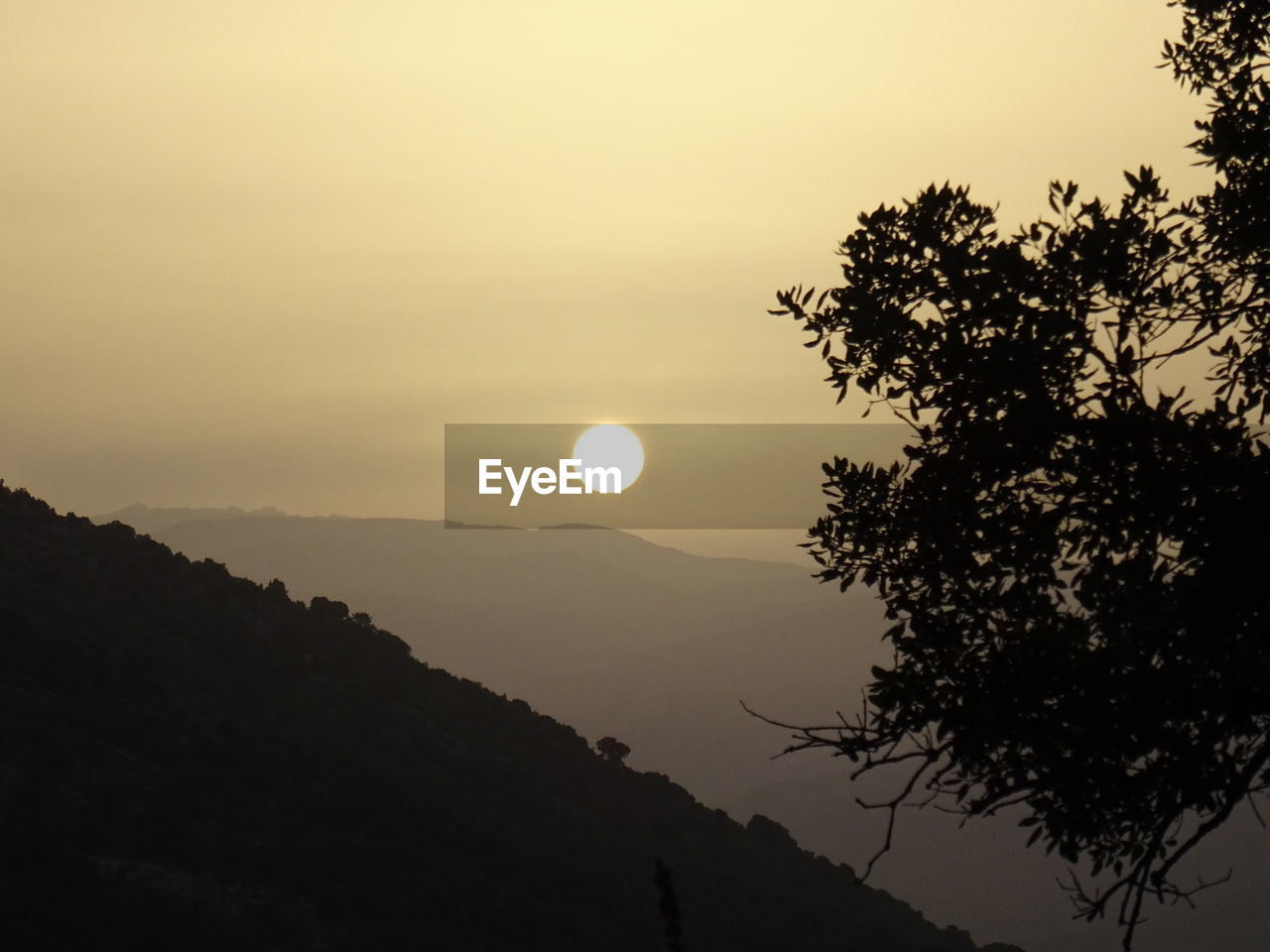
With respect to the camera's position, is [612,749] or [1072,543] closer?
[1072,543]

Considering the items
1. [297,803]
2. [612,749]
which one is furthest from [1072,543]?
[612,749]

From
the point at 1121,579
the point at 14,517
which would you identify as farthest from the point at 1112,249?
the point at 14,517

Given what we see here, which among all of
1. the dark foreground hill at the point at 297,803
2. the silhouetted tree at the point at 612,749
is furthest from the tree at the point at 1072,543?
the silhouetted tree at the point at 612,749

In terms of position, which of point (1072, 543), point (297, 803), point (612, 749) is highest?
point (1072, 543)

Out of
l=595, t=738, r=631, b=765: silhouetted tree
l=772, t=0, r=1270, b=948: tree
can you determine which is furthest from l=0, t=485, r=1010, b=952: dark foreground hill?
l=772, t=0, r=1270, b=948: tree

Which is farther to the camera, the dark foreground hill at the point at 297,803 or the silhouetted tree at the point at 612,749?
the silhouetted tree at the point at 612,749

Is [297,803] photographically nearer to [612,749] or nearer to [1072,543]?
[612,749]

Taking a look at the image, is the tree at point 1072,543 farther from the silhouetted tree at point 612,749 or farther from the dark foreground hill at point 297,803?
the silhouetted tree at point 612,749

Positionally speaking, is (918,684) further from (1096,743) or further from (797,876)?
(797,876)
